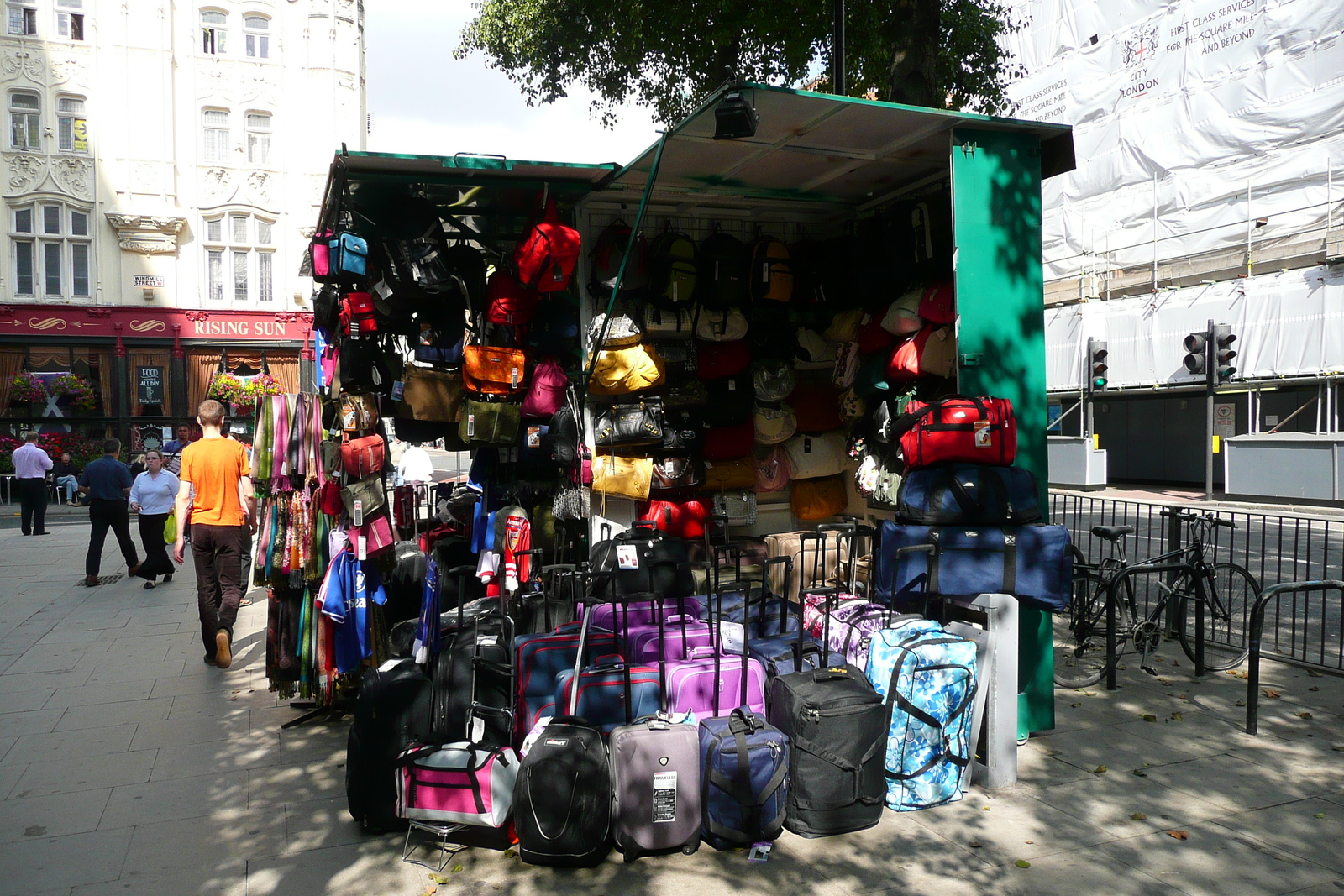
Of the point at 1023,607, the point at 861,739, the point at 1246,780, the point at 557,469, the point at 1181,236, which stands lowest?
the point at 1246,780

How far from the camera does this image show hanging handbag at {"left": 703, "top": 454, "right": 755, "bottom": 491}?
26.2ft

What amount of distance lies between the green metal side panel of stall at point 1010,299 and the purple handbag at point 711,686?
6.18ft

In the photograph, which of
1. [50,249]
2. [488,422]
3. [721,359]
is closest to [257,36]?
[50,249]

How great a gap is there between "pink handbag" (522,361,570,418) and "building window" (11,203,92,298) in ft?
76.1

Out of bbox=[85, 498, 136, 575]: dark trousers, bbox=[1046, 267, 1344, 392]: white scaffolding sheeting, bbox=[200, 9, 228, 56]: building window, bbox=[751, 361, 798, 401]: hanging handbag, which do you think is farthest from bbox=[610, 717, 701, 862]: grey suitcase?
bbox=[200, 9, 228, 56]: building window

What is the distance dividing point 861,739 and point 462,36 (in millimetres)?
14610

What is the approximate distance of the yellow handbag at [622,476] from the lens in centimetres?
726

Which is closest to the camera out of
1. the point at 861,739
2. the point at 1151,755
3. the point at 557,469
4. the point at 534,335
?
the point at 861,739

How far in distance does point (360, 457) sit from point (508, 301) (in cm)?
165

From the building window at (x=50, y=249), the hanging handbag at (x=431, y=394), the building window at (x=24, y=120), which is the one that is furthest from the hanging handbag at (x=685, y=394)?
the building window at (x=24, y=120)

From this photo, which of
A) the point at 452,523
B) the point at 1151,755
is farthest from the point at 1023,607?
the point at 452,523

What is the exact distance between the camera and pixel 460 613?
4.84 meters

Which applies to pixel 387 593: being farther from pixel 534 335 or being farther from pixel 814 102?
pixel 814 102

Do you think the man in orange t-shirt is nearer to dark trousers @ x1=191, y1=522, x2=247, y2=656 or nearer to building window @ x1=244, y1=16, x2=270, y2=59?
dark trousers @ x1=191, y1=522, x2=247, y2=656
